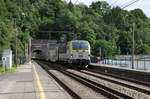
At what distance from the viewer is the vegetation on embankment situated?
71875mm

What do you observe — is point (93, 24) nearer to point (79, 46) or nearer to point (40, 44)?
point (40, 44)

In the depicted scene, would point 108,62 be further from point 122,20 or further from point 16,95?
point 122,20

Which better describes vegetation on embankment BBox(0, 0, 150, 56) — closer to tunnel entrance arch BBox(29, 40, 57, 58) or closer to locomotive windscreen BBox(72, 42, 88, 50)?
tunnel entrance arch BBox(29, 40, 57, 58)

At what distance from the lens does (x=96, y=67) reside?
31094 millimetres

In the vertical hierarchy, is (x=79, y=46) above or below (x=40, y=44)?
below

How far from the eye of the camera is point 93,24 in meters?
98.0

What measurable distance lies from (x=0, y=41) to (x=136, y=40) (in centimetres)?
7298

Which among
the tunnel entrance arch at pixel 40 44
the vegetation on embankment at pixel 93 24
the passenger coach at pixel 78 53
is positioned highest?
the vegetation on embankment at pixel 93 24

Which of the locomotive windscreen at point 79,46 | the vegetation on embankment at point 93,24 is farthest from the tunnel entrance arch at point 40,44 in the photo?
the locomotive windscreen at point 79,46

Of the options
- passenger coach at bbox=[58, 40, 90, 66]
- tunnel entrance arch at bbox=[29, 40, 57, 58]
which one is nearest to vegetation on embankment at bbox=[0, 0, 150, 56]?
tunnel entrance arch at bbox=[29, 40, 57, 58]

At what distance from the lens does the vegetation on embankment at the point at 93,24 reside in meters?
71.9

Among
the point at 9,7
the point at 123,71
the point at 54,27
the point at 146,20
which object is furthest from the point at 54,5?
the point at 123,71

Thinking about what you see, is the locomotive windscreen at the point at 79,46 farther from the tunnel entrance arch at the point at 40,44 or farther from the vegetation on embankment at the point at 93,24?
the tunnel entrance arch at the point at 40,44

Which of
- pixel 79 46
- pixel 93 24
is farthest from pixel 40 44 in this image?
pixel 79 46
